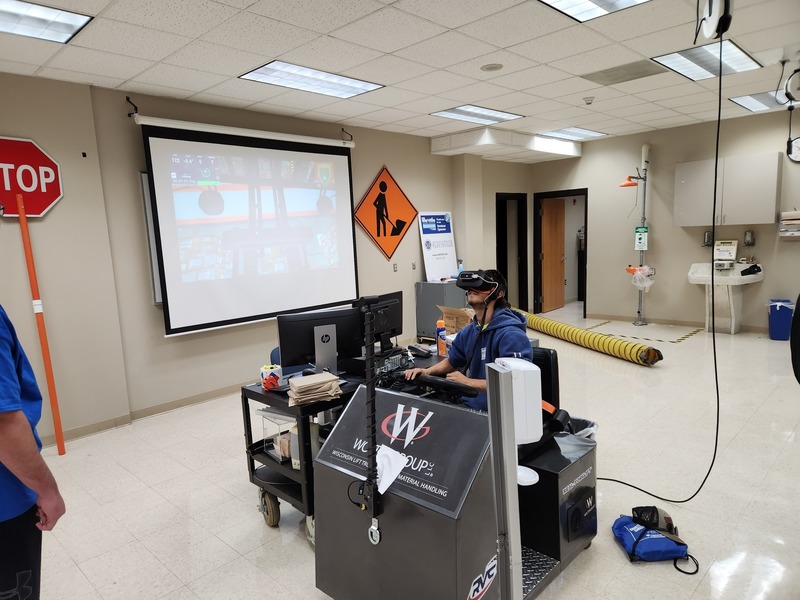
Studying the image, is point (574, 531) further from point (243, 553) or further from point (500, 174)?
point (500, 174)

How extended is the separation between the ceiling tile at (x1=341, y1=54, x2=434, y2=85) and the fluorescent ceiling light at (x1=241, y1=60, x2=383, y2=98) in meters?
0.17

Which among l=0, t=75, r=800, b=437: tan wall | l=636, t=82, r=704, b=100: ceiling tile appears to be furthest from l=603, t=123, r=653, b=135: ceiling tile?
l=636, t=82, r=704, b=100: ceiling tile

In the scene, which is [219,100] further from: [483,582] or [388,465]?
[483,582]

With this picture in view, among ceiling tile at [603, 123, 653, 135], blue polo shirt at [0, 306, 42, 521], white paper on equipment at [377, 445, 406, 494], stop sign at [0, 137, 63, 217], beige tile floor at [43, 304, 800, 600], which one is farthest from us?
ceiling tile at [603, 123, 653, 135]

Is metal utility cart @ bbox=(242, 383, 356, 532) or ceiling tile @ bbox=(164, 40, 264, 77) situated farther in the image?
ceiling tile @ bbox=(164, 40, 264, 77)

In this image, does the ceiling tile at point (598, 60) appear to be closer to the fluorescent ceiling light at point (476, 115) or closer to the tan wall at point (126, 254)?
the fluorescent ceiling light at point (476, 115)

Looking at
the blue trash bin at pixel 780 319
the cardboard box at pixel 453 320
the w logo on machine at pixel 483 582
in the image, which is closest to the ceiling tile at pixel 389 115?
the cardboard box at pixel 453 320

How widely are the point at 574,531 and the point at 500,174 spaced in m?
7.11

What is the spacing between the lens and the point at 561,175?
8.62 meters

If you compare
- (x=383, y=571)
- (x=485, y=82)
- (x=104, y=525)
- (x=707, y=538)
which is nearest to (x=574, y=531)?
(x=707, y=538)

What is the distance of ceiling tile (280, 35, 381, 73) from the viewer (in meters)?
3.46

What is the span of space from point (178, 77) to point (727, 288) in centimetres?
712

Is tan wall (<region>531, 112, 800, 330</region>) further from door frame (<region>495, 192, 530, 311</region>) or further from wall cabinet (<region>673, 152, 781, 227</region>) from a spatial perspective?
door frame (<region>495, 192, 530, 311</region>)

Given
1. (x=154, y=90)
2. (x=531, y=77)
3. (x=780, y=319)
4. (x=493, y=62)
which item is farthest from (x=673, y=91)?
(x=154, y=90)
